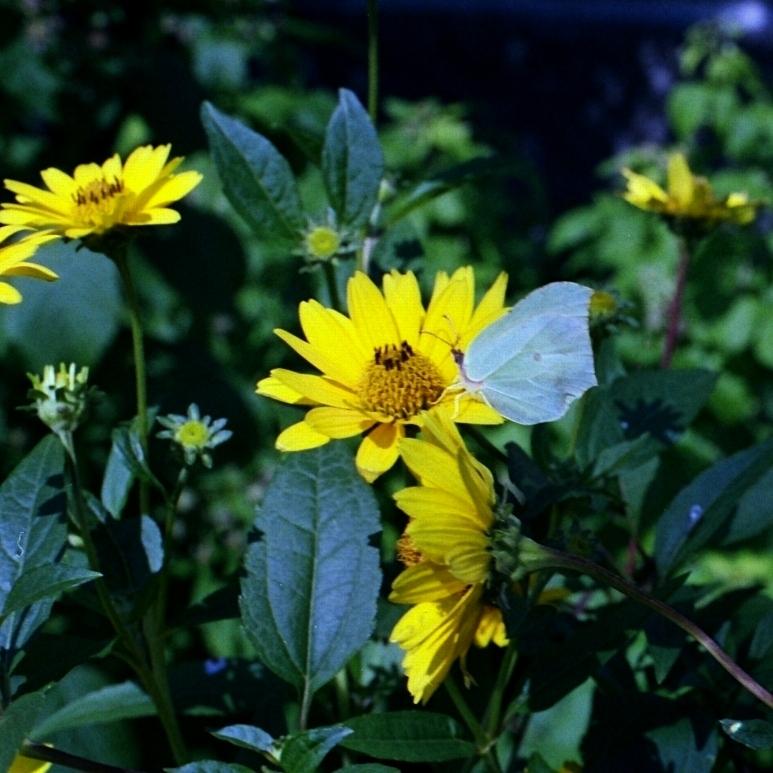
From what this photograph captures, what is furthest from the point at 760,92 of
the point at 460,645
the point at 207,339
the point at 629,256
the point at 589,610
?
the point at 460,645

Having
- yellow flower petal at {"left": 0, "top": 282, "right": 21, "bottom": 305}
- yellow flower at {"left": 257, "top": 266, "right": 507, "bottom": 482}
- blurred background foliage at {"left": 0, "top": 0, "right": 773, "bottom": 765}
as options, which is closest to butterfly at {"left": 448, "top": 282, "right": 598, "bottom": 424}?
yellow flower at {"left": 257, "top": 266, "right": 507, "bottom": 482}

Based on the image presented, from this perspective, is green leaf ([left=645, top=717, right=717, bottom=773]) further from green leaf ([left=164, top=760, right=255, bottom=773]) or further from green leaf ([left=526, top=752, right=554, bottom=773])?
green leaf ([left=164, top=760, right=255, bottom=773])

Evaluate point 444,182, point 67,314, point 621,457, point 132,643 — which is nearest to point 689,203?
point 444,182

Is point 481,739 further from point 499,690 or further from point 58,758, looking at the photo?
point 58,758

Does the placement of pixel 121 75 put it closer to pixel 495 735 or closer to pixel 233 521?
pixel 233 521

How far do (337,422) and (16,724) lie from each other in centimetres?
19

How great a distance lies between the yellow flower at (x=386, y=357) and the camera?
0.54 metres

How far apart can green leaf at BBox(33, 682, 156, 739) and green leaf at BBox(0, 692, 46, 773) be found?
18 centimetres

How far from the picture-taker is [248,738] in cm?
49

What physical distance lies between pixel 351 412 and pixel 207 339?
1231 millimetres

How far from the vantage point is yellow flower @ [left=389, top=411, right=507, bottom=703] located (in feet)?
1.52

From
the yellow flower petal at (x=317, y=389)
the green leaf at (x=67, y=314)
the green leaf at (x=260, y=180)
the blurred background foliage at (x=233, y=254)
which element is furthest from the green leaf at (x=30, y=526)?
the green leaf at (x=67, y=314)

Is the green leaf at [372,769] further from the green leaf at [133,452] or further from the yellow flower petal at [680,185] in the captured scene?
the yellow flower petal at [680,185]

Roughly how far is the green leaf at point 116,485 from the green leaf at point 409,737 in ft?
0.59
